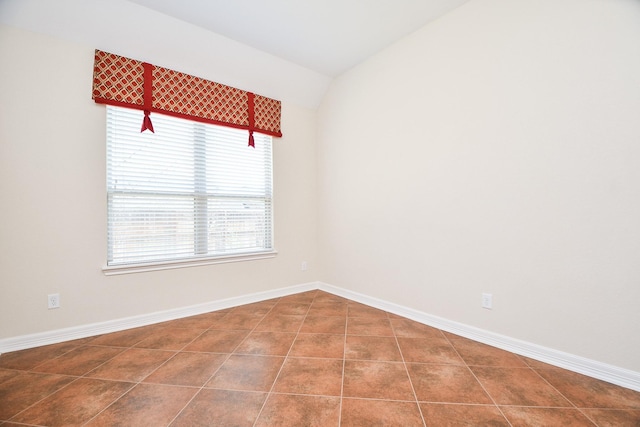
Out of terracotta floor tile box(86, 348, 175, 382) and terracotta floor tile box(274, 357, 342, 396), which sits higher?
terracotta floor tile box(86, 348, 175, 382)

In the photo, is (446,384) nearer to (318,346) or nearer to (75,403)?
(318,346)

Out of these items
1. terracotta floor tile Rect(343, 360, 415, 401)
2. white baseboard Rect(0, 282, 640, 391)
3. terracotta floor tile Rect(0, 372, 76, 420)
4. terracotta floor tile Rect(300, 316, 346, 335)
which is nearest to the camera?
terracotta floor tile Rect(0, 372, 76, 420)

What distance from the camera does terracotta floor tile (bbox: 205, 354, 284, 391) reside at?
1.55m

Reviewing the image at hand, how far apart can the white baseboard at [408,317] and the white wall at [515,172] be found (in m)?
0.06

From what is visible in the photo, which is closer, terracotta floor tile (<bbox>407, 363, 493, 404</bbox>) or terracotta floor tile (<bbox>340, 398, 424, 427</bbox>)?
terracotta floor tile (<bbox>340, 398, 424, 427</bbox>)

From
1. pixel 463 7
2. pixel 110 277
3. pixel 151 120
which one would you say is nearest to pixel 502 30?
pixel 463 7

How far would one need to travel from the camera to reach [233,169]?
3041 millimetres

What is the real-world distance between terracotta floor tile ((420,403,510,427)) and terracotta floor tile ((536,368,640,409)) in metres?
0.49

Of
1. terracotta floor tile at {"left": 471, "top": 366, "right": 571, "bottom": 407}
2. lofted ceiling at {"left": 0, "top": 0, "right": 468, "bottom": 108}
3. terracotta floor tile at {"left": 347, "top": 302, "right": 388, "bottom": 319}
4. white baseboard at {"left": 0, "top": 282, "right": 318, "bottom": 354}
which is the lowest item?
terracotta floor tile at {"left": 347, "top": 302, "right": 388, "bottom": 319}

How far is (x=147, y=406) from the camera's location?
1.38 meters

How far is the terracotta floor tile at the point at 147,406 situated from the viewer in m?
1.28

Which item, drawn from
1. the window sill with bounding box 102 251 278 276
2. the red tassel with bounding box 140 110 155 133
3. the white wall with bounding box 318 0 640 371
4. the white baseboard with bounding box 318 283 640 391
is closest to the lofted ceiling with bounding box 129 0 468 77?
the white wall with bounding box 318 0 640 371

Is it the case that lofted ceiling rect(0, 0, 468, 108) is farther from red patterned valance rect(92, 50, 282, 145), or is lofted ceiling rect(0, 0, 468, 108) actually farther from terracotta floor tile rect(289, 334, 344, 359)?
terracotta floor tile rect(289, 334, 344, 359)

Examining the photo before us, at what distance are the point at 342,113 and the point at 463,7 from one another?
1531 millimetres
